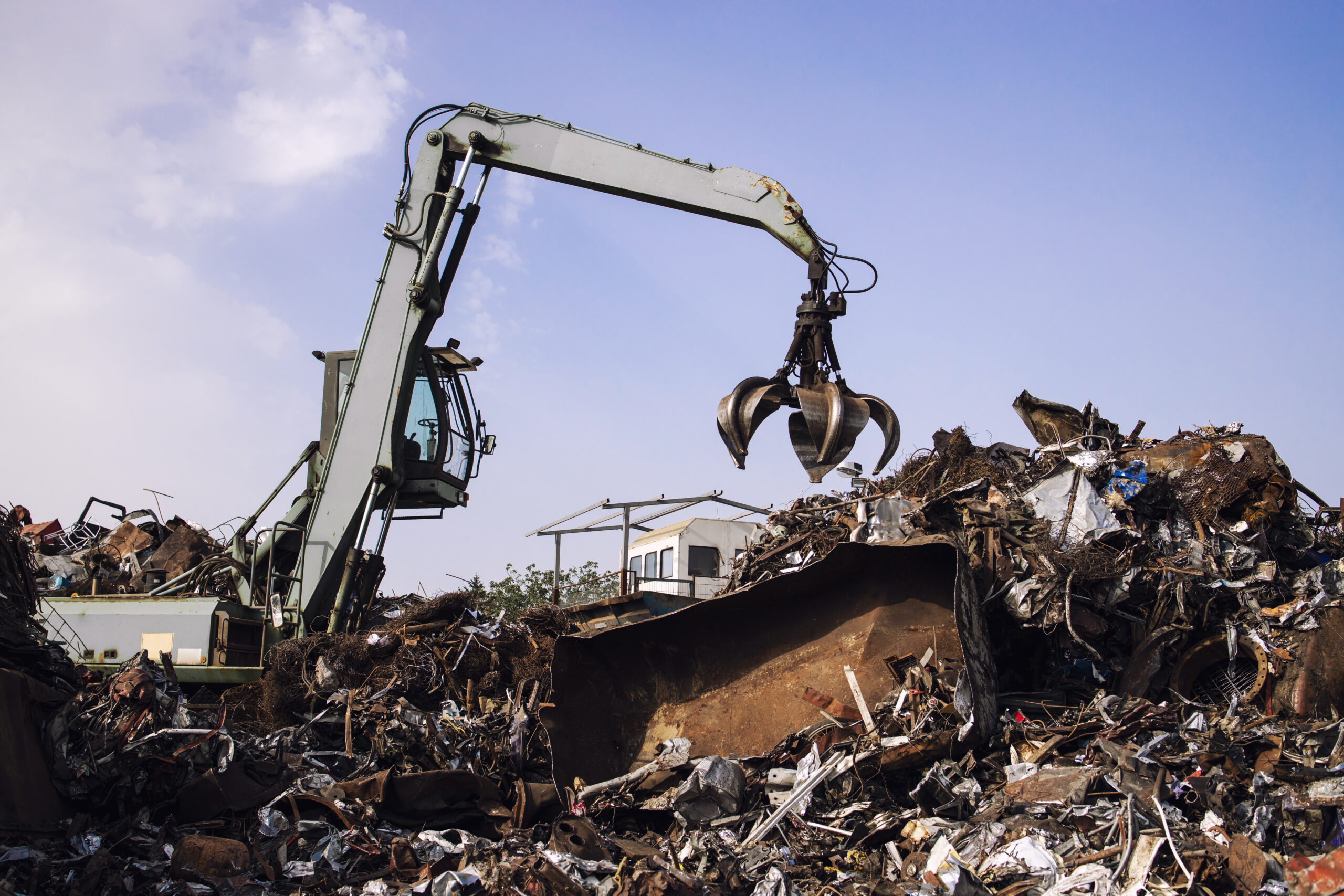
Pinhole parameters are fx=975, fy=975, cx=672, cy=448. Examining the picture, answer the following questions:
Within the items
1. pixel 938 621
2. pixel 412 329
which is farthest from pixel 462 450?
pixel 938 621

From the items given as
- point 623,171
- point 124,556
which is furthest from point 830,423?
point 124,556

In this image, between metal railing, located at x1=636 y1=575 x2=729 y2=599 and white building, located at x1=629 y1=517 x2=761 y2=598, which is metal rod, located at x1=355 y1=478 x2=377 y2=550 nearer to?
metal railing, located at x1=636 y1=575 x2=729 y2=599

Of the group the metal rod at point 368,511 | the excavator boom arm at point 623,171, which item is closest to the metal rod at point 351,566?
the metal rod at point 368,511

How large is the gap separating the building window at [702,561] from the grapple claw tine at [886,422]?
9.05 meters

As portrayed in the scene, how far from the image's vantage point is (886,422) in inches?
193

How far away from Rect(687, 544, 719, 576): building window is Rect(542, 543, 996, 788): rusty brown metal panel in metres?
8.43

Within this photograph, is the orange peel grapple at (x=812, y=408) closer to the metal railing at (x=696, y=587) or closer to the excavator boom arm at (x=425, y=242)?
the excavator boom arm at (x=425, y=242)

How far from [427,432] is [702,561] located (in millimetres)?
7602

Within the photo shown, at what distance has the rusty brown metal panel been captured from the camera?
5.06 m

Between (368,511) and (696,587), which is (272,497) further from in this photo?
(696,587)

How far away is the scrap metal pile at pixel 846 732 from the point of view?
12.8 feet

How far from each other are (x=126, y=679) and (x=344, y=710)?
1.33 metres

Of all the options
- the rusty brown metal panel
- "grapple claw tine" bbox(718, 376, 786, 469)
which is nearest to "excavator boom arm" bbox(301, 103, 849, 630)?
"grapple claw tine" bbox(718, 376, 786, 469)

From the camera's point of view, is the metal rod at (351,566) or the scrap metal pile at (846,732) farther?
the metal rod at (351,566)
